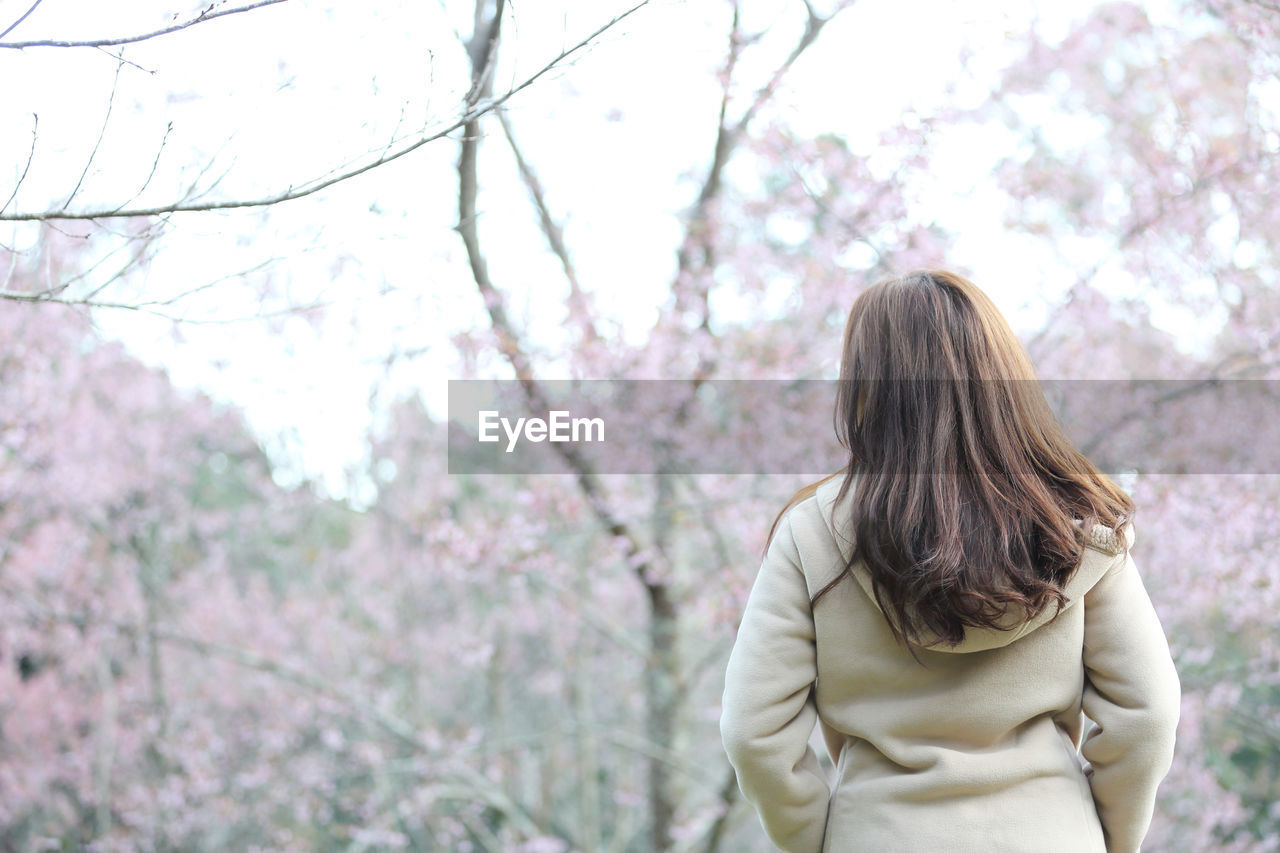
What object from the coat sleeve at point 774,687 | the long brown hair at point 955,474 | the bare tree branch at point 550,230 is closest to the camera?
the long brown hair at point 955,474

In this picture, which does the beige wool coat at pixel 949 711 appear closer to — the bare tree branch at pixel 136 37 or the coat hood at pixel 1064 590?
the coat hood at pixel 1064 590

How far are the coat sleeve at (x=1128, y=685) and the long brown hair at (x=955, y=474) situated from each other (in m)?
0.10

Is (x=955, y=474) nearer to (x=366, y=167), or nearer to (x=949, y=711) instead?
(x=949, y=711)

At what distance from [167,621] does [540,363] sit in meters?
3.07

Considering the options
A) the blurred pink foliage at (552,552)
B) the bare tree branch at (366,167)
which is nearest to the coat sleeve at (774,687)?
the bare tree branch at (366,167)

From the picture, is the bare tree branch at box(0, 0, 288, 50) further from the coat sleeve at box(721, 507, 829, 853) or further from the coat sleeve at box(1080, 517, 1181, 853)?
the coat sleeve at box(1080, 517, 1181, 853)

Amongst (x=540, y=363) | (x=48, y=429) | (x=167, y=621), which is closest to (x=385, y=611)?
(x=167, y=621)

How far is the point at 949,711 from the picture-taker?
1.11 metres

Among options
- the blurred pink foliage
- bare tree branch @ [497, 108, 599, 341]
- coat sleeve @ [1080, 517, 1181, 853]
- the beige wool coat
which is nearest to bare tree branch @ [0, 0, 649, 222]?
the beige wool coat

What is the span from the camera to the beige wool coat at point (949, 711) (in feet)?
3.59

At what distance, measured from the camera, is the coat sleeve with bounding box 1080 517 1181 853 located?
1.10m

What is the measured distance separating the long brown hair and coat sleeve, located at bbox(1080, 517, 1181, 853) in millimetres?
98

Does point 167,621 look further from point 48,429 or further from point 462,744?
point 462,744

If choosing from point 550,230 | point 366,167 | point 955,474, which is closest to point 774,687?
point 955,474
